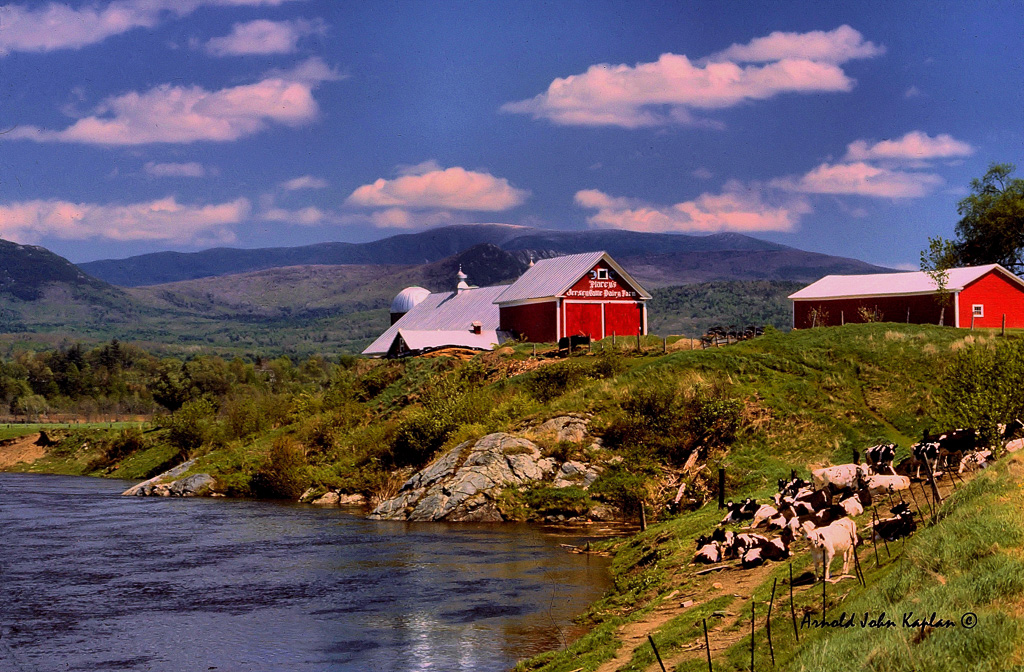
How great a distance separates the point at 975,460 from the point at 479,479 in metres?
22.2

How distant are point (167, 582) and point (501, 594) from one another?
9394 millimetres

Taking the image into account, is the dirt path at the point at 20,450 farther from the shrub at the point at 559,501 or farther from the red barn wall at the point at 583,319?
the shrub at the point at 559,501

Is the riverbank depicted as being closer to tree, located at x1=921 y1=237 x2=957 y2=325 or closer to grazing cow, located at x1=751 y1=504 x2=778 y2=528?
grazing cow, located at x1=751 y1=504 x2=778 y2=528

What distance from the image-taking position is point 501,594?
965 inches

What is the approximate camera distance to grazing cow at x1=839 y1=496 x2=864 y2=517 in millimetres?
19453

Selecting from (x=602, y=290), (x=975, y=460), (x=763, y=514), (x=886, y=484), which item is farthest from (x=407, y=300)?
(x=886, y=484)

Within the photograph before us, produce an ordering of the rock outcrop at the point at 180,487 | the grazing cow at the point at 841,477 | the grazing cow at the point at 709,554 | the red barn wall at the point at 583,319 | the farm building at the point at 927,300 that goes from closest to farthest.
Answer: the grazing cow at the point at 841,477 < the grazing cow at the point at 709,554 < the rock outcrop at the point at 180,487 < the farm building at the point at 927,300 < the red barn wall at the point at 583,319

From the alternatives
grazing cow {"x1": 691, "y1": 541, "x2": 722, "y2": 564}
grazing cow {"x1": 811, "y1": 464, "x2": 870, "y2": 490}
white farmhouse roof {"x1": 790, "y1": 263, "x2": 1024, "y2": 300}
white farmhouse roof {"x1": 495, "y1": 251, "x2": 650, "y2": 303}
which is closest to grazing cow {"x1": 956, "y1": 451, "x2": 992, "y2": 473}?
grazing cow {"x1": 811, "y1": 464, "x2": 870, "y2": 490}

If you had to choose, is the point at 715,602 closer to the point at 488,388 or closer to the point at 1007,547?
the point at 1007,547

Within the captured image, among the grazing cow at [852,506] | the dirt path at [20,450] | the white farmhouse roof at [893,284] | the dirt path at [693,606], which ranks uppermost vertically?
the white farmhouse roof at [893,284]

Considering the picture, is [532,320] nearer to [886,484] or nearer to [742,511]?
[742,511]

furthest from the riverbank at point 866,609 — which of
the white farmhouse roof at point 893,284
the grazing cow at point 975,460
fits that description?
the white farmhouse roof at point 893,284

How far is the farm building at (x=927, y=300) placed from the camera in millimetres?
63062

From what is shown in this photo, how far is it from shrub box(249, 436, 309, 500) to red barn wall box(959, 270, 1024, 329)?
40.7 m
